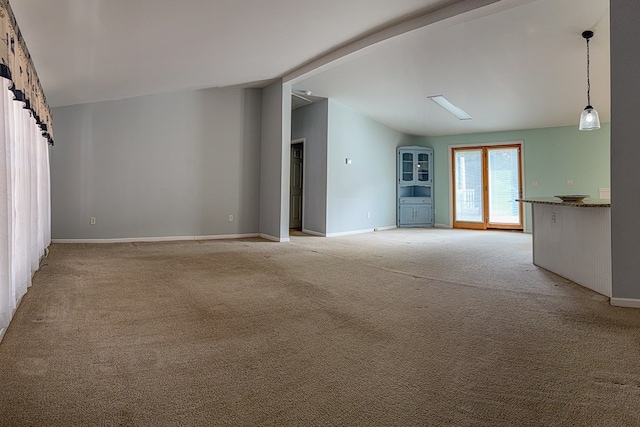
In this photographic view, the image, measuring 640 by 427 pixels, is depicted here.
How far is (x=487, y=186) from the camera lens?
9.13 metres

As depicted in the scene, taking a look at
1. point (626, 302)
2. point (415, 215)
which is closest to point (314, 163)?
point (415, 215)

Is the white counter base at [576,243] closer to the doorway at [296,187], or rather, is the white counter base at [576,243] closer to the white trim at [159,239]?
the white trim at [159,239]

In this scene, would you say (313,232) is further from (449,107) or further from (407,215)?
(449,107)

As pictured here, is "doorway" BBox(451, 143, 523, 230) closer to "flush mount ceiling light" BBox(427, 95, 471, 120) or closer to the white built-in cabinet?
the white built-in cabinet

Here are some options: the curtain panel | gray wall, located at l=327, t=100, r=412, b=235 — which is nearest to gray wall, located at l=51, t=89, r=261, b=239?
the curtain panel

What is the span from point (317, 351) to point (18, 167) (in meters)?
2.93

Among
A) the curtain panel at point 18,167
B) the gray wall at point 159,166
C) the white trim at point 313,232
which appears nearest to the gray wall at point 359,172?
the white trim at point 313,232

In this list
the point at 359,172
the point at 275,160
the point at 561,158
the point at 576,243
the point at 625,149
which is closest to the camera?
the point at 625,149

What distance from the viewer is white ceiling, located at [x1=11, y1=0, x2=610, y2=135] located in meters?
3.32

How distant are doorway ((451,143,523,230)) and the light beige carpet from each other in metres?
5.76

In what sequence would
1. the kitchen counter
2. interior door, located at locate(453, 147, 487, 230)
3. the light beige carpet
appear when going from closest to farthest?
the light beige carpet < the kitchen counter < interior door, located at locate(453, 147, 487, 230)

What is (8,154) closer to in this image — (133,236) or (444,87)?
(133,236)

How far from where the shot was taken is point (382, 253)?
5.18 metres

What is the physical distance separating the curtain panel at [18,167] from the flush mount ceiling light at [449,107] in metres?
5.70
